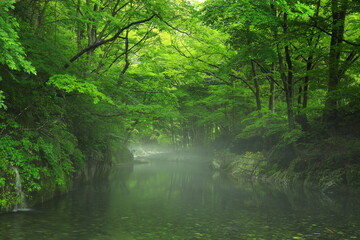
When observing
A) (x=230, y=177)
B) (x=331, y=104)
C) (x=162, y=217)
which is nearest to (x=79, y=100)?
(x=162, y=217)

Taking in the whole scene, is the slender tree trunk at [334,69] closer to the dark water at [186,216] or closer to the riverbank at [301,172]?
the riverbank at [301,172]

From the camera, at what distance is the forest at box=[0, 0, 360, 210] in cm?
991

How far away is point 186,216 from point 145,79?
9097mm

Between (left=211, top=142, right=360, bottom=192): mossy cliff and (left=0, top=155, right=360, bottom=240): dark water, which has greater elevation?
(left=211, top=142, right=360, bottom=192): mossy cliff

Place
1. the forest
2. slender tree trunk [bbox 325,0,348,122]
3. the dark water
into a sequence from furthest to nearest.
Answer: slender tree trunk [bbox 325,0,348,122], the forest, the dark water

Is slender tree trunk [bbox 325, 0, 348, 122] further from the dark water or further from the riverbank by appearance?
the dark water

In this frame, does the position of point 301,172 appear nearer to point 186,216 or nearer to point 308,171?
point 308,171

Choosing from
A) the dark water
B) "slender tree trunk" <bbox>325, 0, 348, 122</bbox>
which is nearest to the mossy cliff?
the dark water

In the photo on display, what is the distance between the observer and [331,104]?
16.5 meters

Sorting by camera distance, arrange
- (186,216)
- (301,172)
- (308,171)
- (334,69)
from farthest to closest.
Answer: (301,172), (308,171), (334,69), (186,216)

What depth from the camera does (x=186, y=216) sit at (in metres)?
11.0

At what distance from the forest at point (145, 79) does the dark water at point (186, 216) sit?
1366 mm

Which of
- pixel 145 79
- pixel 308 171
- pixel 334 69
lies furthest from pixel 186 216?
pixel 334 69

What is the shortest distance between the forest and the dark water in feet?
4.48
